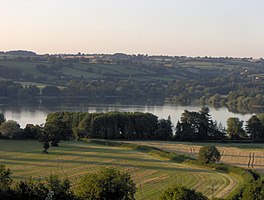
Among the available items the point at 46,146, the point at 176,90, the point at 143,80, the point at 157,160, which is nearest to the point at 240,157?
the point at 157,160

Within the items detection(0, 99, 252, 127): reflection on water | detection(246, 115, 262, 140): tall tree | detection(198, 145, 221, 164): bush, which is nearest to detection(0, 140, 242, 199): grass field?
detection(198, 145, 221, 164): bush

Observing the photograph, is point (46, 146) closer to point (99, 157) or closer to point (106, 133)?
point (99, 157)

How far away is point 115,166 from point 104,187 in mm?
14697

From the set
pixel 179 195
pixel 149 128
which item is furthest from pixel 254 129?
pixel 179 195

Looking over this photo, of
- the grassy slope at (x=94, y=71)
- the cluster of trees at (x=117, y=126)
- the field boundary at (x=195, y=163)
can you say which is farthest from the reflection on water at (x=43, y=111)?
the grassy slope at (x=94, y=71)

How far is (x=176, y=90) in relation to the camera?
13225 centimetres

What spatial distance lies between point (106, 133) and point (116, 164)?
759 inches

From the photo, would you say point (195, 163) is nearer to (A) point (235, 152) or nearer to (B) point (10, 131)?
(A) point (235, 152)

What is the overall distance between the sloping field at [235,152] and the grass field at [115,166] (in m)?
4.57

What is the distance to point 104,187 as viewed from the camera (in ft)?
65.5

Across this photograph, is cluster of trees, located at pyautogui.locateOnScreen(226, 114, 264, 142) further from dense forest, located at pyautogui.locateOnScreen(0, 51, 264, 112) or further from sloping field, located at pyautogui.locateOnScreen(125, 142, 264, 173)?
dense forest, located at pyautogui.locateOnScreen(0, 51, 264, 112)

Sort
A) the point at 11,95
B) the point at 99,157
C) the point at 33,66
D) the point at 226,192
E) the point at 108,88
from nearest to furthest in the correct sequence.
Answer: the point at 226,192
the point at 99,157
the point at 11,95
the point at 108,88
the point at 33,66

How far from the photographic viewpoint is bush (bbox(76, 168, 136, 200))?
19906mm

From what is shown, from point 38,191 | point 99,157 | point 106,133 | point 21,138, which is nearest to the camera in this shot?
point 38,191
